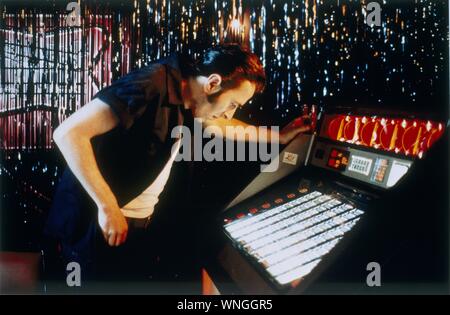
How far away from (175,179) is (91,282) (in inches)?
23.6

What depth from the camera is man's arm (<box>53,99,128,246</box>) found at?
138cm

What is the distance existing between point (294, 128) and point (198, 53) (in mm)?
590

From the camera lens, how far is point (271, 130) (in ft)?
5.85

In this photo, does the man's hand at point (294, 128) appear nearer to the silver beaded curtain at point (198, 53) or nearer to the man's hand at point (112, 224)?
the silver beaded curtain at point (198, 53)

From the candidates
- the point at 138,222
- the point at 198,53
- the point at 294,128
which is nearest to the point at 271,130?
the point at 294,128

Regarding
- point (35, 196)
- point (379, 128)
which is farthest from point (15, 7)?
point (379, 128)

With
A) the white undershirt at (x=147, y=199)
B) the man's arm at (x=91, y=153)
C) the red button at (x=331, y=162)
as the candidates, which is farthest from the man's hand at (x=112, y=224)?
the red button at (x=331, y=162)

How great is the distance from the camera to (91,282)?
159 cm

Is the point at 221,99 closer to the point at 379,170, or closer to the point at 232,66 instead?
the point at 232,66

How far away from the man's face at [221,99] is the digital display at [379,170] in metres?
0.58

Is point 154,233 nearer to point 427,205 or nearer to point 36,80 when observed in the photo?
point 36,80

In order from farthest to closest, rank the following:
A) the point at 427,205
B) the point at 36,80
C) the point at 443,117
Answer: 1. the point at 36,80
2. the point at 443,117
3. the point at 427,205

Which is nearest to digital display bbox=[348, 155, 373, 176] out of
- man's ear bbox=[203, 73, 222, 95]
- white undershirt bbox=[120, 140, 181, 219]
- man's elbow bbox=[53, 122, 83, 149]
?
man's ear bbox=[203, 73, 222, 95]

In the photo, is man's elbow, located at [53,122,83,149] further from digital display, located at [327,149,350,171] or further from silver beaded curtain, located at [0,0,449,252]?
digital display, located at [327,149,350,171]
